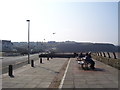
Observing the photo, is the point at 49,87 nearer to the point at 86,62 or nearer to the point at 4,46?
the point at 86,62

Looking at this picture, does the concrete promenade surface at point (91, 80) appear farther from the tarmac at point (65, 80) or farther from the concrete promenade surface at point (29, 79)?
the concrete promenade surface at point (29, 79)

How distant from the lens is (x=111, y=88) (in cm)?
1251

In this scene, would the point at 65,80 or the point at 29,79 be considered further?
the point at 29,79

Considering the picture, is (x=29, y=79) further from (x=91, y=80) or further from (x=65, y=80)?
(x=91, y=80)

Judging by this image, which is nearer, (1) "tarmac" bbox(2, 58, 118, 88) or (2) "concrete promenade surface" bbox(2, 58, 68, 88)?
(1) "tarmac" bbox(2, 58, 118, 88)

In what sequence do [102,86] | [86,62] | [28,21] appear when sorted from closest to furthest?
[102,86]
[86,62]
[28,21]

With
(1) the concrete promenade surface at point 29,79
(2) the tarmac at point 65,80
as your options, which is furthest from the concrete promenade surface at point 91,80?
(1) the concrete promenade surface at point 29,79

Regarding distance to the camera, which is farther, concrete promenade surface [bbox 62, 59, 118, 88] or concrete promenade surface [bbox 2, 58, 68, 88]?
concrete promenade surface [bbox 2, 58, 68, 88]

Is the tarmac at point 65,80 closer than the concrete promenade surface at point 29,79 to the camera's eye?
Yes

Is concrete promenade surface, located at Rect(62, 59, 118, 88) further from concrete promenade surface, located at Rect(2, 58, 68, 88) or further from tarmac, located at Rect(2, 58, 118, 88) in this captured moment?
concrete promenade surface, located at Rect(2, 58, 68, 88)

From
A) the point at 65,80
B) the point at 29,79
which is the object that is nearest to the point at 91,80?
the point at 65,80

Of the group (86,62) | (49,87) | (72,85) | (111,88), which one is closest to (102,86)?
(111,88)

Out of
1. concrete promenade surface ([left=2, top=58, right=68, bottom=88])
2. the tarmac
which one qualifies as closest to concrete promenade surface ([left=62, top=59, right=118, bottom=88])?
the tarmac

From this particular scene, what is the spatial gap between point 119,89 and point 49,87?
3.32 metres
